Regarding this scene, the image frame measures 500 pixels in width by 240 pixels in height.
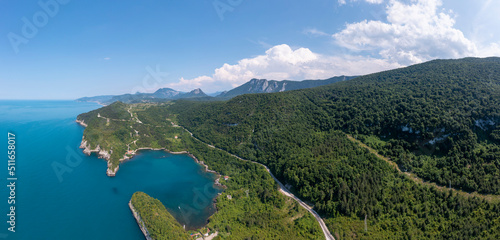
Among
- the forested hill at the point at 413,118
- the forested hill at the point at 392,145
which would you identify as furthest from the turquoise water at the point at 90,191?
the forested hill at the point at 413,118

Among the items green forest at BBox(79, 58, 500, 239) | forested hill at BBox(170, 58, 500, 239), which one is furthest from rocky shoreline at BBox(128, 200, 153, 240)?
forested hill at BBox(170, 58, 500, 239)

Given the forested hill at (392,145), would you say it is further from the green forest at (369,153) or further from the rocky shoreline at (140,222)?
the rocky shoreline at (140,222)

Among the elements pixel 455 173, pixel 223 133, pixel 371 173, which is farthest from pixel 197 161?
pixel 455 173

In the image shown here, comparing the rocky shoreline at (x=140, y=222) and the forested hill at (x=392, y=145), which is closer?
the forested hill at (x=392, y=145)

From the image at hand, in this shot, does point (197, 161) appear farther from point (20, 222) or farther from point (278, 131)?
point (20, 222)

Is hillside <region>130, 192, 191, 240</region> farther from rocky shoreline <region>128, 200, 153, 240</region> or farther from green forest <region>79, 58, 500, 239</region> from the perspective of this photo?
green forest <region>79, 58, 500, 239</region>

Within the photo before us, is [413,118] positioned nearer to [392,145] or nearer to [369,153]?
[392,145]
